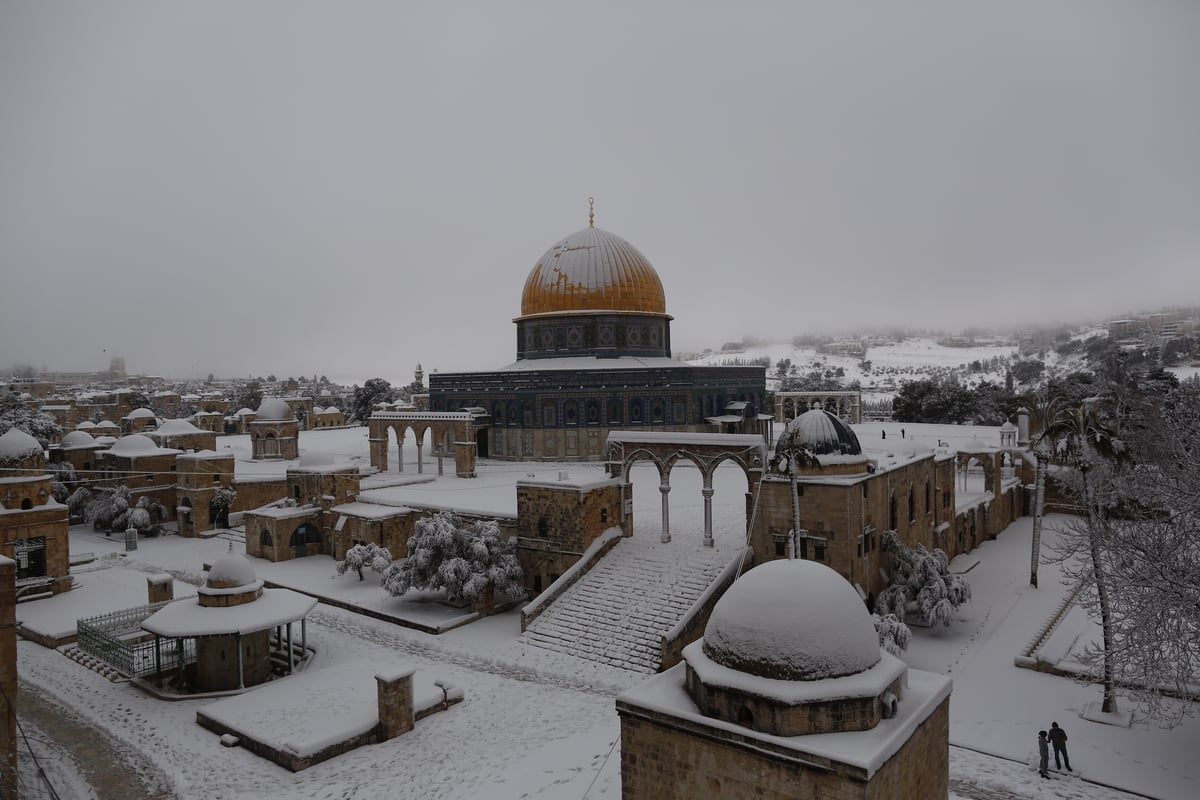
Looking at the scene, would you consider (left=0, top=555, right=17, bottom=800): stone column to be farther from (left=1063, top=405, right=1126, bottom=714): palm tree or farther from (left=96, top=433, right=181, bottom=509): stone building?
(left=96, top=433, right=181, bottom=509): stone building

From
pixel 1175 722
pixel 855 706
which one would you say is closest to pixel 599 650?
pixel 855 706

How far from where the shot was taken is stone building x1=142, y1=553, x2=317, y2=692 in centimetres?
1499

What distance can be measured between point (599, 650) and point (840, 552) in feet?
18.8

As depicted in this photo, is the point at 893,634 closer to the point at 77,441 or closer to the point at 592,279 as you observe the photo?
the point at 592,279

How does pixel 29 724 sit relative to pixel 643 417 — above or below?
below

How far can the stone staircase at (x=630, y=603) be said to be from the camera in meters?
15.8

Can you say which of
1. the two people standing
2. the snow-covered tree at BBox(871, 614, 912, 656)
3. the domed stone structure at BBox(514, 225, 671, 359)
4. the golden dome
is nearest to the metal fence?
the snow-covered tree at BBox(871, 614, 912, 656)

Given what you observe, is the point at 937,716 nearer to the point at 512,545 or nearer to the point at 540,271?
the point at 512,545

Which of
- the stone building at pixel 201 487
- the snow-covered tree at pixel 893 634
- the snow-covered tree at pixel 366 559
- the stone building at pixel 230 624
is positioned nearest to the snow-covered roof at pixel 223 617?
the stone building at pixel 230 624

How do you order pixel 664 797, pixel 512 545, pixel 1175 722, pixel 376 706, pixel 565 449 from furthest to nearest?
pixel 565 449 → pixel 512 545 → pixel 376 706 → pixel 1175 722 → pixel 664 797

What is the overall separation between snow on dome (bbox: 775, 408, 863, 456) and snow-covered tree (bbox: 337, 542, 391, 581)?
11653mm

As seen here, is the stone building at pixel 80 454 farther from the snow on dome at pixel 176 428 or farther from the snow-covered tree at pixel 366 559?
the snow-covered tree at pixel 366 559

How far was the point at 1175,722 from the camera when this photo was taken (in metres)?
12.2

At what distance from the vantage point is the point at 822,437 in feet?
54.6
